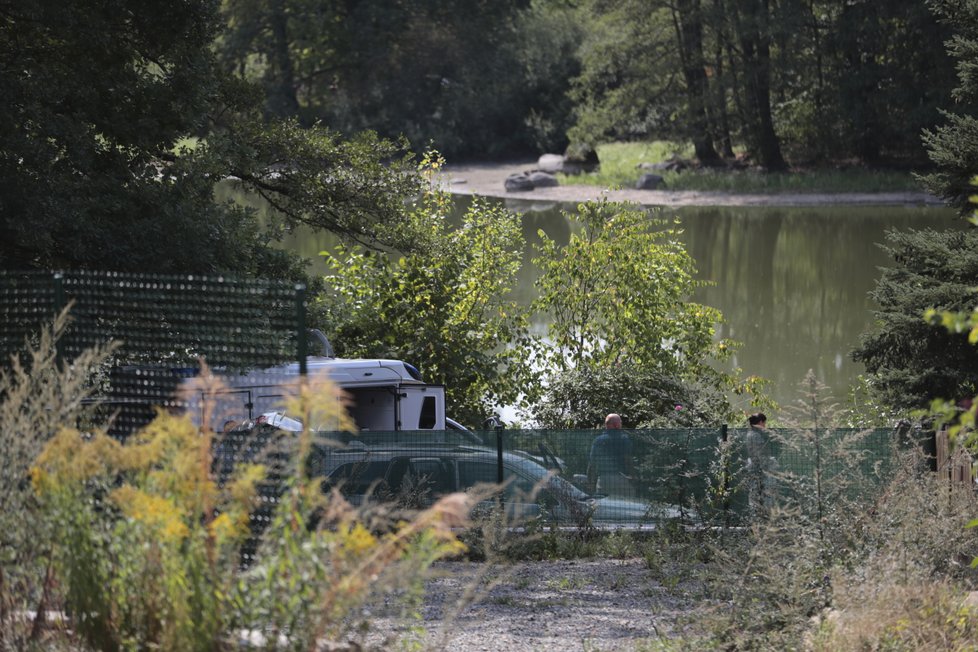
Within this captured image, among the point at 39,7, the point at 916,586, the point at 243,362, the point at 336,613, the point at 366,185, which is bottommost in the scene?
the point at 916,586

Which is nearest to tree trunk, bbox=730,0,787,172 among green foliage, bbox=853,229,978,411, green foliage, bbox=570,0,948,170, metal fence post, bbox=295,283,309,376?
green foliage, bbox=570,0,948,170

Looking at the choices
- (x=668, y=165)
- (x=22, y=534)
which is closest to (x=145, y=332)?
(x=22, y=534)

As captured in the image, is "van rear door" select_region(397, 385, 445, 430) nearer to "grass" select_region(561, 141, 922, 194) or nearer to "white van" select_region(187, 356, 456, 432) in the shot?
"white van" select_region(187, 356, 456, 432)

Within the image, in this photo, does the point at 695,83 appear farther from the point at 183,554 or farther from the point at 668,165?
the point at 183,554

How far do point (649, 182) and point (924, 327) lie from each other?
4094cm

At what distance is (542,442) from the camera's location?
13.4 m

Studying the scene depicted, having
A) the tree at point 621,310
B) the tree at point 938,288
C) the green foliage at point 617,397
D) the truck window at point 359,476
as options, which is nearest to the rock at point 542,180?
the tree at point 621,310

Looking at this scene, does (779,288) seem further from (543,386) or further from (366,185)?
(366,185)

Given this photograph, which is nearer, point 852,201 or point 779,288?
point 779,288

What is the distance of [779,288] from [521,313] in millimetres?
15146

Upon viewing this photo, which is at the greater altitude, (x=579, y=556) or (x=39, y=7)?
(x=39, y=7)

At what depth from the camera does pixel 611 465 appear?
43.8ft

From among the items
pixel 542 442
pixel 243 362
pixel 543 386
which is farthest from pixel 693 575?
pixel 543 386

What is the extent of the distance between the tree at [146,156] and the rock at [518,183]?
39217 millimetres
